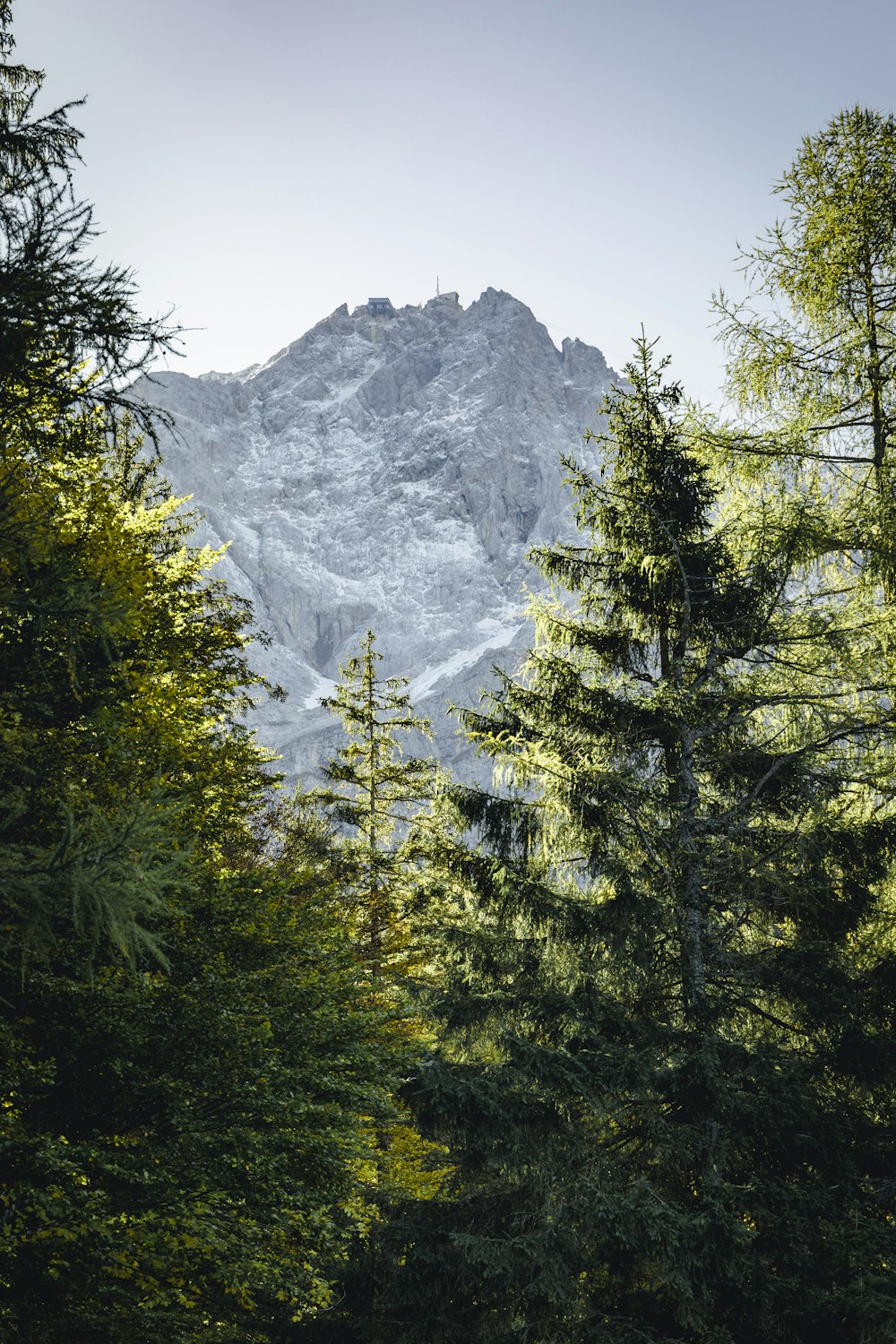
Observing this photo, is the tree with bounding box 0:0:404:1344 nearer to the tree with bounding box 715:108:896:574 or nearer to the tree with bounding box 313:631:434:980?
the tree with bounding box 313:631:434:980

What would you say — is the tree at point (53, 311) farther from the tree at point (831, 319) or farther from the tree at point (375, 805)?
the tree at point (375, 805)

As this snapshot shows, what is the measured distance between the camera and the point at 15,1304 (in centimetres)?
641

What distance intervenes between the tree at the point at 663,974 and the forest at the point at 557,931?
39mm

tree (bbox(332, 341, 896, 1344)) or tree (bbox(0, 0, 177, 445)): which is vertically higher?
tree (bbox(0, 0, 177, 445))

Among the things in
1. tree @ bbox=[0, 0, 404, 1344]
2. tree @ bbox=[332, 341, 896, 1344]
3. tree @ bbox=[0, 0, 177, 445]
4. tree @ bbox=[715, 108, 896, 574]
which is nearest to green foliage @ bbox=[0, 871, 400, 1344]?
tree @ bbox=[0, 0, 404, 1344]

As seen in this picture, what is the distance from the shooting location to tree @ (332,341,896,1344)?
6316 millimetres

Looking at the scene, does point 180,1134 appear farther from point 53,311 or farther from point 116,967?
point 53,311

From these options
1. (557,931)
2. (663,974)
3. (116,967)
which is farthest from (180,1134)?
(663,974)

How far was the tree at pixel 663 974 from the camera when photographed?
6.32m

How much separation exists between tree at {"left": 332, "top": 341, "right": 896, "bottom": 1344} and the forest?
0.13 feet

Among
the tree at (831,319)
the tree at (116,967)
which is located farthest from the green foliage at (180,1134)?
the tree at (831,319)

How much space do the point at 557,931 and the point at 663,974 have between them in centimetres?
137

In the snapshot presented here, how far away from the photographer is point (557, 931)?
766 cm

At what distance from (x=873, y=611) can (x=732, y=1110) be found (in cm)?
435
